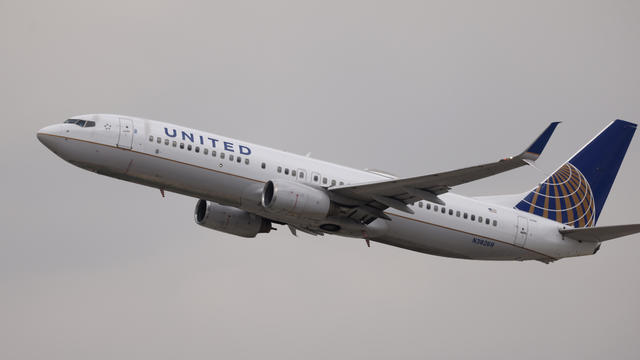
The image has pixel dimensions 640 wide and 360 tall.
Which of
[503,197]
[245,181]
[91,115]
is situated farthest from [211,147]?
[503,197]

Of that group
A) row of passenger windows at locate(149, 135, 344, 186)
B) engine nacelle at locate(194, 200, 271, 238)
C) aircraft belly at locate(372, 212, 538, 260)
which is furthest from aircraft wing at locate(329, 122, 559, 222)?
engine nacelle at locate(194, 200, 271, 238)

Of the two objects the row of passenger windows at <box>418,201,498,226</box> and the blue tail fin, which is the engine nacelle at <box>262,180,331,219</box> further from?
the blue tail fin

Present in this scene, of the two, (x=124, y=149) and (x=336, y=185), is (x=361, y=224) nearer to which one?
(x=336, y=185)

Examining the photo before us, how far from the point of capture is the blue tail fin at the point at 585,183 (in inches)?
2430

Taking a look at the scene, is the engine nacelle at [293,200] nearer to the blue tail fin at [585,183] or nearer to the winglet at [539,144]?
the winglet at [539,144]

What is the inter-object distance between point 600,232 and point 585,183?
6.65 metres

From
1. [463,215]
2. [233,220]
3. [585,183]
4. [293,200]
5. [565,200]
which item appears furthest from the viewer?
[585,183]

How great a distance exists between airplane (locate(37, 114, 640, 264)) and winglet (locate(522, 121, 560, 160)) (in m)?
0.04

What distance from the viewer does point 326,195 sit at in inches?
2084

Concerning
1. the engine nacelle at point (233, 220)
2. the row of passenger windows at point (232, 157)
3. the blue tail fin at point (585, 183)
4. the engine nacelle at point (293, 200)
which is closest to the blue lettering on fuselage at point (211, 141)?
the row of passenger windows at point (232, 157)

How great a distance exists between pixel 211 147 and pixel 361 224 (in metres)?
8.68

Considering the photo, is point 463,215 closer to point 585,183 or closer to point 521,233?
point 521,233

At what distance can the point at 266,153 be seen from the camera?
53.2 metres

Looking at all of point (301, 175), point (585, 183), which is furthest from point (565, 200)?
point (301, 175)
